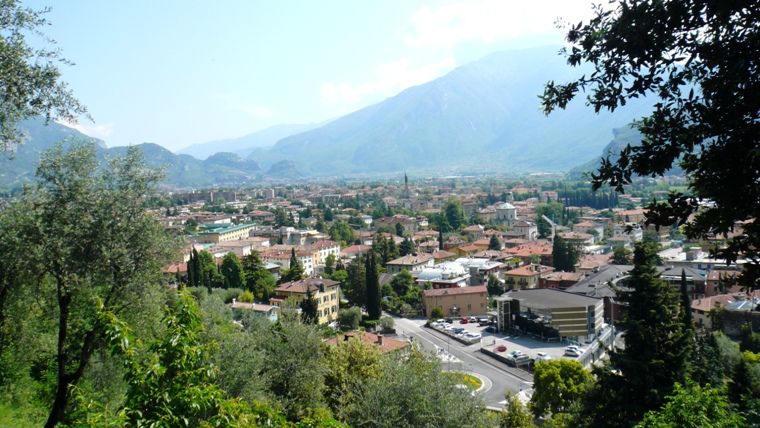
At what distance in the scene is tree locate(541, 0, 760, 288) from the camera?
98.7 inches

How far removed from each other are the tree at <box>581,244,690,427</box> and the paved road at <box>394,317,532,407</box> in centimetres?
528

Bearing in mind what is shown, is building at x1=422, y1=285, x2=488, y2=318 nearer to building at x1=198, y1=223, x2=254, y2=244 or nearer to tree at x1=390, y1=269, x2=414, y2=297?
tree at x1=390, y1=269, x2=414, y2=297

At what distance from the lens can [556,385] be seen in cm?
1434

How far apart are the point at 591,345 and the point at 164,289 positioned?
19562mm

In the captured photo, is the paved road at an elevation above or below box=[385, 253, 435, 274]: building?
below

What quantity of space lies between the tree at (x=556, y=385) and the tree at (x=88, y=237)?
427 inches

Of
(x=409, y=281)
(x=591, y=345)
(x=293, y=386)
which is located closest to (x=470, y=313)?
(x=409, y=281)

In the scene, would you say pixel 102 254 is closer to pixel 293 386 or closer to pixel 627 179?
pixel 293 386

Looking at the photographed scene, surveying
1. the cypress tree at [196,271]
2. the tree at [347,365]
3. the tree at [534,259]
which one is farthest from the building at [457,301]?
the tree at [347,365]

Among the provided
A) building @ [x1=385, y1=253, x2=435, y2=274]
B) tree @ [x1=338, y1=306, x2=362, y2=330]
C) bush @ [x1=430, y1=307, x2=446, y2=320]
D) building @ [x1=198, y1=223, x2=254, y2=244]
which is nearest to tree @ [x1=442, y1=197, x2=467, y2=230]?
building @ [x1=198, y1=223, x2=254, y2=244]

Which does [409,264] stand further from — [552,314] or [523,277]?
[552,314]

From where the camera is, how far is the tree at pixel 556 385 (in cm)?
1423

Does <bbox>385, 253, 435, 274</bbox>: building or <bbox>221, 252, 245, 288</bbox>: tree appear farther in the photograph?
<bbox>385, 253, 435, 274</bbox>: building

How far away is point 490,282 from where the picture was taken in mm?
35031
